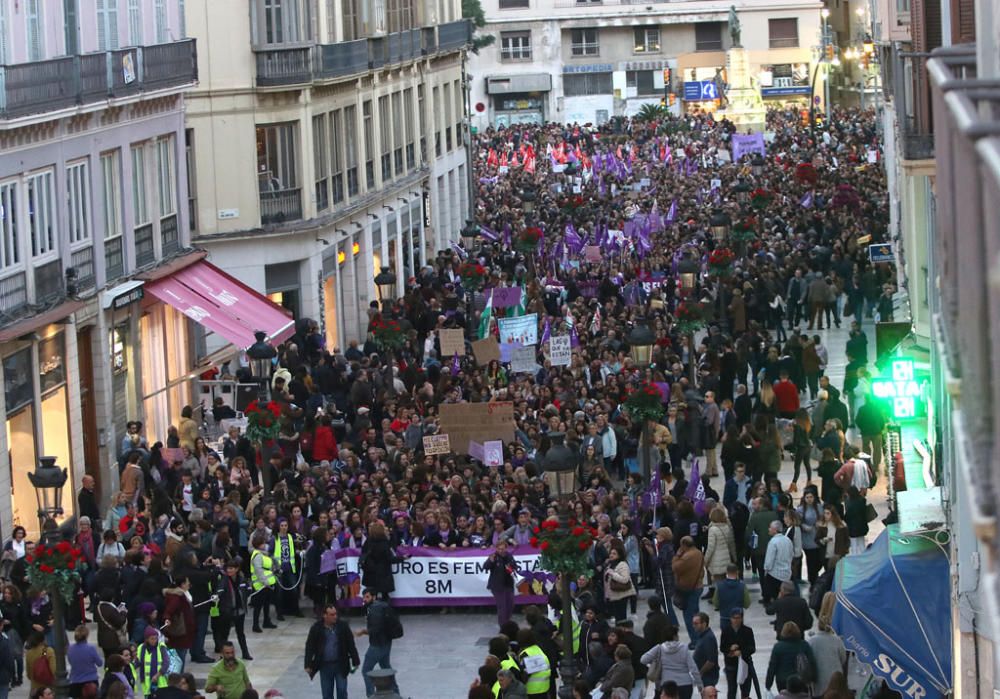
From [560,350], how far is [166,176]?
333 inches

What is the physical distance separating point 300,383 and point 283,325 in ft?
9.34

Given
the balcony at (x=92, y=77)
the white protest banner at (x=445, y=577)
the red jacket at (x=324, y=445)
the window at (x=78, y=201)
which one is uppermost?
the balcony at (x=92, y=77)

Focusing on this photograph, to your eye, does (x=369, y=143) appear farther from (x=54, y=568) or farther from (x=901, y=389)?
(x=54, y=568)

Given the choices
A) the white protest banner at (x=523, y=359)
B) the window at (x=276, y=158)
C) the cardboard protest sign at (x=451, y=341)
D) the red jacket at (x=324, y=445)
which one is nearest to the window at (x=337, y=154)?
the window at (x=276, y=158)

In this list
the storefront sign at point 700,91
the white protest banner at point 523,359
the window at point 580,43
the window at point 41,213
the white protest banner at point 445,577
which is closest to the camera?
the white protest banner at point 445,577

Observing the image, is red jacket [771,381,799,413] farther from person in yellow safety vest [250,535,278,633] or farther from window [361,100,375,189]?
window [361,100,375,189]

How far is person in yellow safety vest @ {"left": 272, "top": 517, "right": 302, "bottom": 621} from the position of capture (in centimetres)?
2392

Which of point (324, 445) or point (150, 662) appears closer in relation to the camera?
point (150, 662)

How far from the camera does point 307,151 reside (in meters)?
45.3

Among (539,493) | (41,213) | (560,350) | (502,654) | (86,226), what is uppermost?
(41,213)

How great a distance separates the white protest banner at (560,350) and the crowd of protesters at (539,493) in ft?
1.45

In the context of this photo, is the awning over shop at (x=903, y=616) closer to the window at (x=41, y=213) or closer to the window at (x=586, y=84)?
the window at (x=41, y=213)

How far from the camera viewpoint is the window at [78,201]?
104 feet

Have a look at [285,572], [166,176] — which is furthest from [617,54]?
[285,572]
